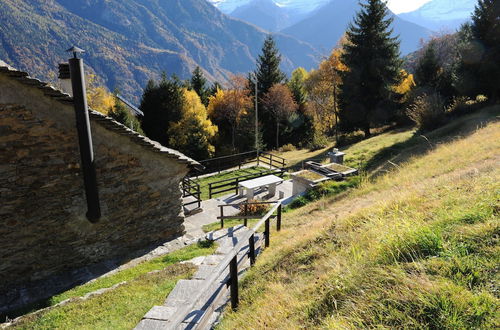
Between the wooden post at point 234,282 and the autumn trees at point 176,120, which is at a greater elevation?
the autumn trees at point 176,120

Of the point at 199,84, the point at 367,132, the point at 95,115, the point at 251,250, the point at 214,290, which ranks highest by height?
the point at 199,84

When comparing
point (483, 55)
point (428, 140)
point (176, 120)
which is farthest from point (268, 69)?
point (428, 140)

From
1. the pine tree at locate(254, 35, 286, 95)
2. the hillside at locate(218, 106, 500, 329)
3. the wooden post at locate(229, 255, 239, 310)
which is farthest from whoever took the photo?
the pine tree at locate(254, 35, 286, 95)

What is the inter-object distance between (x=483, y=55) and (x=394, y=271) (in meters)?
24.4

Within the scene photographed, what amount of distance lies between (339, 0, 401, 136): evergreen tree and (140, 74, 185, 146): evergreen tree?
15937mm

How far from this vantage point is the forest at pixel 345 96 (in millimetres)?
22172

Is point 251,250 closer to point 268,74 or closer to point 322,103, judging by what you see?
point 268,74

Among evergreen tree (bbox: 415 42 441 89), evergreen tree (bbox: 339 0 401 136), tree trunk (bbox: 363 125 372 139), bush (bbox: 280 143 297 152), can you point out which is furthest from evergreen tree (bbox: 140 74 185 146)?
evergreen tree (bbox: 415 42 441 89)

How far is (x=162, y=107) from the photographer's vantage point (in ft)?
106

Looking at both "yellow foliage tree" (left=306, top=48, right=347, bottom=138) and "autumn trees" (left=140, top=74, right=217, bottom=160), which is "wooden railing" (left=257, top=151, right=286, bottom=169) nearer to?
"autumn trees" (left=140, top=74, right=217, bottom=160)

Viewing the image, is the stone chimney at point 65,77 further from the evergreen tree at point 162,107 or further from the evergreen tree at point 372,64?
the evergreen tree at point 162,107

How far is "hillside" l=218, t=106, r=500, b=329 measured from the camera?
287 cm

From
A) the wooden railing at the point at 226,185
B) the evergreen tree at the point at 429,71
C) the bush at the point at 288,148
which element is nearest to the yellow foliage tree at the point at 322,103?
the bush at the point at 288,148

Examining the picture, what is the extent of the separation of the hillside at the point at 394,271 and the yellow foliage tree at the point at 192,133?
25424mm
